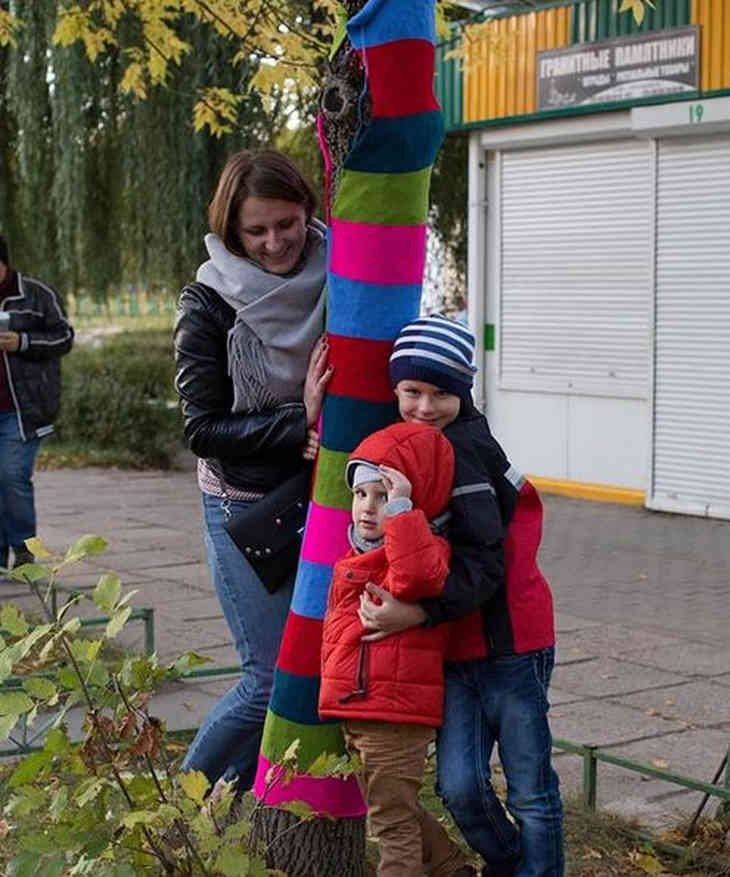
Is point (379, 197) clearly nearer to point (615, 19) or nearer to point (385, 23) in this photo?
point (385, 23)

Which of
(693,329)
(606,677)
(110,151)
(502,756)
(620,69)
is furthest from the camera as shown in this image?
(110,151)

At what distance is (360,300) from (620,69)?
948 cm

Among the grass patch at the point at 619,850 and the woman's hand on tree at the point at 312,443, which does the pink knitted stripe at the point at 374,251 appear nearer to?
the woman's hand on tree at the point at 312,443

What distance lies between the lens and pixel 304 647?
395 centimetres

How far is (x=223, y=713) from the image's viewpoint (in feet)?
14.2

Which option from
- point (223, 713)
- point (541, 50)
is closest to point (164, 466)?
point (541, 50)

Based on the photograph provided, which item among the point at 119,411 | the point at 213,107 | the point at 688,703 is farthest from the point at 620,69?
the point at 688,703

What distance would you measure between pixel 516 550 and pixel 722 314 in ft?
29.4

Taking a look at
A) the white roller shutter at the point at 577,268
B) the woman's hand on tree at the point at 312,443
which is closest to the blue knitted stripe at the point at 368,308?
the woman's hand on tree at the point at 312,443

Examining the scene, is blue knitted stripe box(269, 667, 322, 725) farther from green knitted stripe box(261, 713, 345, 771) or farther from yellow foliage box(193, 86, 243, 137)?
yellow foliage box(193, 86, 243, 137)

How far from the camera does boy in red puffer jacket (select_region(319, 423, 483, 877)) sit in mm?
3539

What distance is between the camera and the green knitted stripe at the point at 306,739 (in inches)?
155

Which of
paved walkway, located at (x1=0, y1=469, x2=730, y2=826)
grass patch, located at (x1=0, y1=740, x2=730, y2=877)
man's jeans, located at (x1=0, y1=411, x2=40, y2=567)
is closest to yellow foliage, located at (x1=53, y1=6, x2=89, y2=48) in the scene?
man's jeans, located at (x1=0, y1=411, x2=40, y2=567)

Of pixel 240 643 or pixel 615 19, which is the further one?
pixel 615 19
